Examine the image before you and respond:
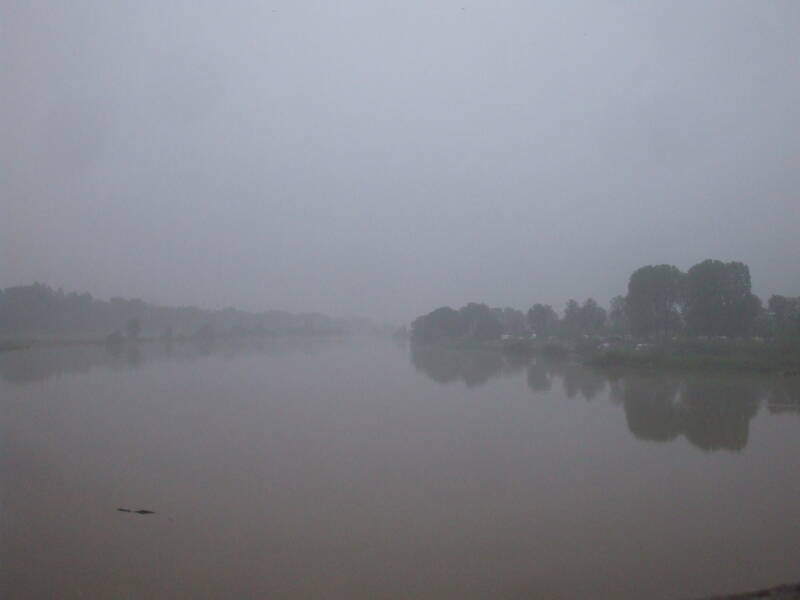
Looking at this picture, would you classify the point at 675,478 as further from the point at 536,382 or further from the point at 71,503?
the point at 536,382

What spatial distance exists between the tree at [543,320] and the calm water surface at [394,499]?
27580mm

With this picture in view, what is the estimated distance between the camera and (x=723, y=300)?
23156mm

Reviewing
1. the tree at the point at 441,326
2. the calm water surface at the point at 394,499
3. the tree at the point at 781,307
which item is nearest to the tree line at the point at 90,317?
the tree at the point at 441,326

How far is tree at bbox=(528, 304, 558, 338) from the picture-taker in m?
39.8

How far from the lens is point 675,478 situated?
6.54 m

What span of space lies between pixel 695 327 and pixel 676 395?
12.1 m

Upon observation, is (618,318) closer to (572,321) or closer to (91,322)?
(572,321)

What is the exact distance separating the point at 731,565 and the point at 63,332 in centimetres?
4318

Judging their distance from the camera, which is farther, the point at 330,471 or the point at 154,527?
the point at 330,471

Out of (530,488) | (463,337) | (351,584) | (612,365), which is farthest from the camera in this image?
(463,337)

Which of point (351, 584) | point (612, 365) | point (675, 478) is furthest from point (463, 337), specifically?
point (351, 584)

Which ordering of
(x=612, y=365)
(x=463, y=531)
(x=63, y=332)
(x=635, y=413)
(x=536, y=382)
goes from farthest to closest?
(x=63, y=332) → (x=612, y=365) → (x=536, y=382) → (x=635, y=413) → (x=463, y=531)

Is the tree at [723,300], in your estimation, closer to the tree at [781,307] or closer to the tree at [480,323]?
the tree at [781,307]

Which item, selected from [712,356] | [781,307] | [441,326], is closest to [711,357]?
[712,356]
